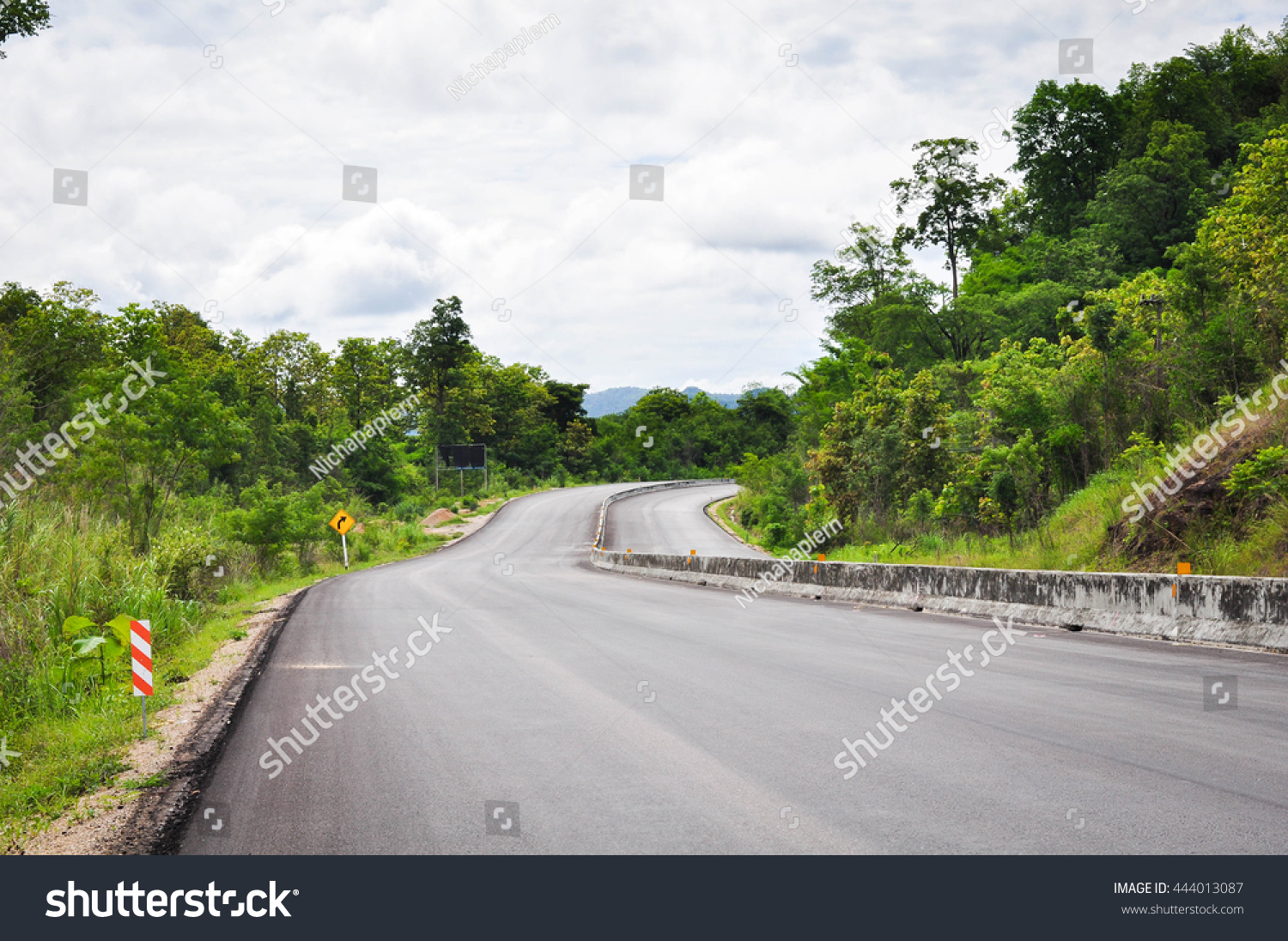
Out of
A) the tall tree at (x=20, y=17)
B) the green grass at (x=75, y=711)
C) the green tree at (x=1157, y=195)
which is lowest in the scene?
the green grass at (x=75, y=711)

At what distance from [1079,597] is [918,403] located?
22842 millimetres

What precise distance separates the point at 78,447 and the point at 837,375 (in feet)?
145

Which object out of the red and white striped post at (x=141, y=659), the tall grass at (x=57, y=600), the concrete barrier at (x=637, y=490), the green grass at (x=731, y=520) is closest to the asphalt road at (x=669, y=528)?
the concrete barrier at (x=637, y=490)

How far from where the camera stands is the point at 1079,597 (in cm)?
1285

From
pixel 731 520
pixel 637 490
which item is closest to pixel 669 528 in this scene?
pixel 731 520

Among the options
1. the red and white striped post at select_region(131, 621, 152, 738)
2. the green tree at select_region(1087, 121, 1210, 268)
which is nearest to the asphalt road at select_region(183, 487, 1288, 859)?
the red and white striped post at select_region(131, 621, 152, 738)

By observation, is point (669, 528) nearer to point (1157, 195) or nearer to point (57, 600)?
point (1157, 195)

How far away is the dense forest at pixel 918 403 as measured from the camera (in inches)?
583

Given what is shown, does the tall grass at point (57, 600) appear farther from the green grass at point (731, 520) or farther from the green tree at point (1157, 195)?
the green tree at point (1157, 195)

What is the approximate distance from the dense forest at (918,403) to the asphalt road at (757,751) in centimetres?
406

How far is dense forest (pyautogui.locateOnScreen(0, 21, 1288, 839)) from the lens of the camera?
14812 millimetres

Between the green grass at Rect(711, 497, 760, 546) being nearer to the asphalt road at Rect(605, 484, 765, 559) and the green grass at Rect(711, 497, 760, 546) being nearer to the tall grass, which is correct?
the asphalt road at Rect(605, 484, 765, 559)

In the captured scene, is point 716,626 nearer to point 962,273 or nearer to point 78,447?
point 78,447

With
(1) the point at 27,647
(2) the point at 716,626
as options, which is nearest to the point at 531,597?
(2) the point at 716,626
